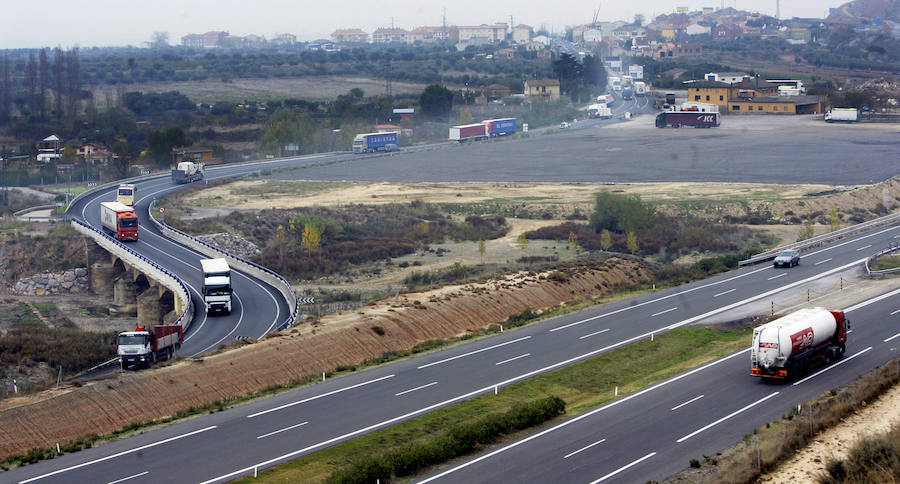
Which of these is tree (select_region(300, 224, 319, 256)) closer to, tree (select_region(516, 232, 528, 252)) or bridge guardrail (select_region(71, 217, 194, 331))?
bridge guardrail (select_region(71, 217, 194, 331))

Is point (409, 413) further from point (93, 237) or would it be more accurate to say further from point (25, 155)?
point (25, 155)

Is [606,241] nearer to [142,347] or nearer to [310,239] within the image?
[310,239]

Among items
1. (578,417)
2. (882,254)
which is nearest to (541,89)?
(882,254)

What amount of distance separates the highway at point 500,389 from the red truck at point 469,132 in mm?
94128

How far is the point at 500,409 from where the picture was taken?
101 feet

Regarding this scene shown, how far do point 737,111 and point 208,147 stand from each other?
83.7m

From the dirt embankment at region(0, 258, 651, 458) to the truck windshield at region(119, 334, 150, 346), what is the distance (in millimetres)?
3696

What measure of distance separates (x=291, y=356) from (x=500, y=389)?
856 centimetres

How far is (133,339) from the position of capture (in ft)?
122

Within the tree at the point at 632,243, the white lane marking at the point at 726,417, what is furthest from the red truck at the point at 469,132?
the white lane marking at the point at 726,417

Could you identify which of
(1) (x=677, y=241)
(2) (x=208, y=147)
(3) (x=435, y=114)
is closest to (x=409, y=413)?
(1) (x=677, y=241)

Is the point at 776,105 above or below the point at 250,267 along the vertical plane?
above

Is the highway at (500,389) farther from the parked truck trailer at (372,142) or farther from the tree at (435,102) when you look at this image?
the tree at (435,102)

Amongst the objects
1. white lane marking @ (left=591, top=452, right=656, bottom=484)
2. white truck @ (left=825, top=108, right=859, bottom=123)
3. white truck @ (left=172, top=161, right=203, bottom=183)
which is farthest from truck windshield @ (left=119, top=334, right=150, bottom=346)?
white truck @ (left=825, top=108, right=859, bottom=123)
